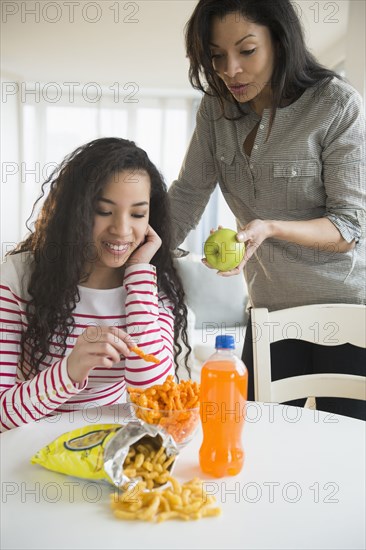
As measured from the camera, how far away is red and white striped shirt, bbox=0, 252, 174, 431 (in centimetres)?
115

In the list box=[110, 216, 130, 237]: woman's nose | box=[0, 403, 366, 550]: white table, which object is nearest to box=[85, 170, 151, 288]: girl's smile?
box=[110, 216, 130, 237]: woman's nose

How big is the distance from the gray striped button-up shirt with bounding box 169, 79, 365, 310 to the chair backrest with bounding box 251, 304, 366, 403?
0.11 m

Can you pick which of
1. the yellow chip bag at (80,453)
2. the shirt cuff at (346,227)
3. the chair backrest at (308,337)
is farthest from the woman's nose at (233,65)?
the yellow chip bag at (80,453)

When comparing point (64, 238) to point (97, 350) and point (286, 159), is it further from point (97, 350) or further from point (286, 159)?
point (286, 159)

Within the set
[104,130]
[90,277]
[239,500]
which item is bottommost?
[239,500]

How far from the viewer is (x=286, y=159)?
4.68ft

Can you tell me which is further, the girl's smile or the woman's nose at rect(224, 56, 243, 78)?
the woman's nose at rect(224, 56, 243, 78)

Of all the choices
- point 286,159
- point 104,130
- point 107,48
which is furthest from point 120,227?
point 104,130

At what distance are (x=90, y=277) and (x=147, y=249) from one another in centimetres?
14

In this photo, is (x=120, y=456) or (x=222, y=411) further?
(x=222, y=411)

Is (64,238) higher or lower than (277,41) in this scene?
lower

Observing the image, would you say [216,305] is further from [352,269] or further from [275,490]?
[275,490]

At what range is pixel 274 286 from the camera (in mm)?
1523

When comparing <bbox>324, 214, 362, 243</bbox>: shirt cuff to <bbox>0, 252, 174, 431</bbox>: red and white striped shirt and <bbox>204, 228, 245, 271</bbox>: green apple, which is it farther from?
<bbox>0, 252, 174, 431</bbox>: red and white striped shirt
